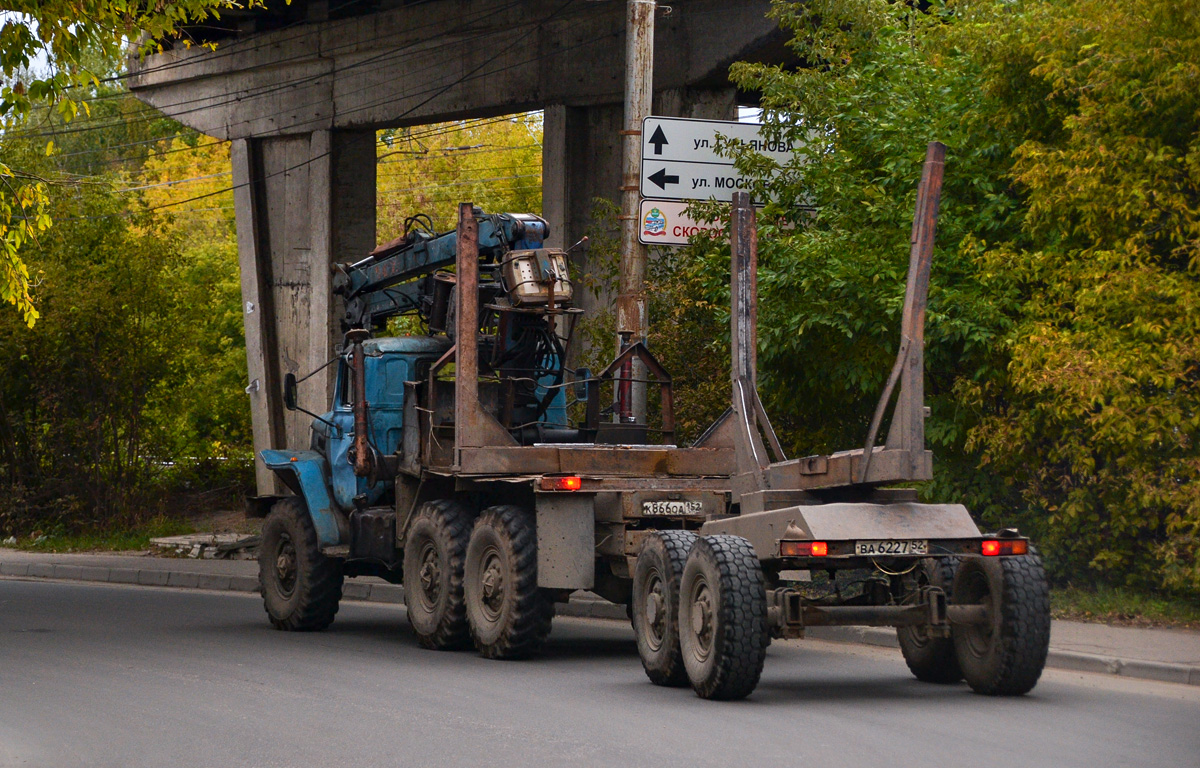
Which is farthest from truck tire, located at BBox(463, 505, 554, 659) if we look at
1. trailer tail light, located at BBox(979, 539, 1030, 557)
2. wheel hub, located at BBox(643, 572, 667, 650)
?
trailer tail light, located at BBox(979, 539, 1030, 557)

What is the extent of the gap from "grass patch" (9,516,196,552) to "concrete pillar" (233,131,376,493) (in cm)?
185

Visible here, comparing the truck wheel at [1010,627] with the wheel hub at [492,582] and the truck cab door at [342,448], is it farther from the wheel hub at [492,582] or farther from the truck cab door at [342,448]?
the truck cab door at [342,448]

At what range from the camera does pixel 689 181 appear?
15.8 metres

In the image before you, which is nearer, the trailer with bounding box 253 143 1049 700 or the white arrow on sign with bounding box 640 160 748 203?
the trailer with bounding box 253 143 1049 700

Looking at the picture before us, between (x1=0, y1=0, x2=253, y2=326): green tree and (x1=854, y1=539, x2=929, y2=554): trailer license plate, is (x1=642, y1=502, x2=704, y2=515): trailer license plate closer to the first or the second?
A: (x1=854, y1=539, x2=929, y2=554): trailer license plate

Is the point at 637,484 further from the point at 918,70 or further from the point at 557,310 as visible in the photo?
the point at 918,70

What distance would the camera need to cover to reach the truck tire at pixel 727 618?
9.22 metres

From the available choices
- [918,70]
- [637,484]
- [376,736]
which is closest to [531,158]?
[918,70]

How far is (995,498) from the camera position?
50.0 ft

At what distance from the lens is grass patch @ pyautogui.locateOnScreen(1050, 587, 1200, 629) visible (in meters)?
13.3

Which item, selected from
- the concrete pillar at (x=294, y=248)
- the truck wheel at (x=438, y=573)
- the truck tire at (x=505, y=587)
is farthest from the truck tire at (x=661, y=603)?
the concrete pillar at (x=294, y=248)

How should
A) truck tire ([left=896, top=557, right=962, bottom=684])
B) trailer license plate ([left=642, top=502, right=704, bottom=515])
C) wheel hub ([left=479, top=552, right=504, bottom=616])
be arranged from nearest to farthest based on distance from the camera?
truck tire ([left=896, top=557, right=962, bottom=684]) < trailer license plate ([left=642, top=502, right=704, bottom=515]) < wheel hub ([left=479, top=552, right=504, bottom=616])

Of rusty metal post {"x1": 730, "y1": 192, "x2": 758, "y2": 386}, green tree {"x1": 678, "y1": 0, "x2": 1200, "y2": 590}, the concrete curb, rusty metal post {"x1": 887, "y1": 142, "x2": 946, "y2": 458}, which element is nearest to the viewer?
rusty metal post {"x1": 887, "y1": 142, "x2": 946, "y2": 458}

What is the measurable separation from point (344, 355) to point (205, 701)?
5413mm
